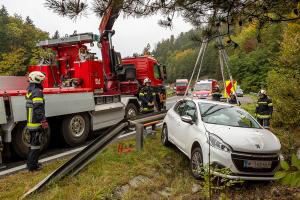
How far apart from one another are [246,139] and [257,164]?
493mm

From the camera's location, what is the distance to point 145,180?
593 cm

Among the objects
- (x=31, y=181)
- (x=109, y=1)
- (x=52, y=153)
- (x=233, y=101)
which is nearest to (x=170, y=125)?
(x=52, y=153)

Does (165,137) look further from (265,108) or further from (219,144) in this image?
(265,108)

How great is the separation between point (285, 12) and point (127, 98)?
23.3 feet

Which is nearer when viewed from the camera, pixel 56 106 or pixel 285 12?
pixel 285 12

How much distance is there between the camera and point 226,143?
19.1 feet

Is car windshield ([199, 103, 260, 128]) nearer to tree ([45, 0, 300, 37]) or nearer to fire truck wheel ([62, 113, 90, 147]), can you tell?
tree ([45, 0, 300, 37])

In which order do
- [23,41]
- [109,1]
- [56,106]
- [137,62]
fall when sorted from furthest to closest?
[23,41], [137,62], [56,106], [109,1]

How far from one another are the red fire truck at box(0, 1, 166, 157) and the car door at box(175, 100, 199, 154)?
2685mm

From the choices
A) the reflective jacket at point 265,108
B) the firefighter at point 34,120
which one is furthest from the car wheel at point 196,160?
the reflective jacket at point 265,108

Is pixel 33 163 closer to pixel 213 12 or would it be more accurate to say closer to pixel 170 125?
pixel 170 125

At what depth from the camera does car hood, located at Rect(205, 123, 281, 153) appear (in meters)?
5.82

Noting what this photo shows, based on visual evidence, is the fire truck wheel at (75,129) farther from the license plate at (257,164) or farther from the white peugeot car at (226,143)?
the license plate at (257,164)

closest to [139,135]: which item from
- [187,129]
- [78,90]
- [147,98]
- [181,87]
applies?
[187,129]
